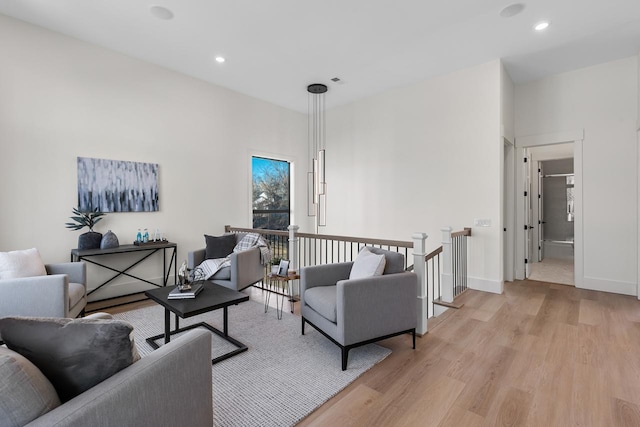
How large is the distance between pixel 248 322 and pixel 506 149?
462 centimetres

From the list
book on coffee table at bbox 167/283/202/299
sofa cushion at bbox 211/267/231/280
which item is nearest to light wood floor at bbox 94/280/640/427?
book on coffee table at bbox 167/283/202/299

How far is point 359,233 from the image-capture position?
19.5 ft

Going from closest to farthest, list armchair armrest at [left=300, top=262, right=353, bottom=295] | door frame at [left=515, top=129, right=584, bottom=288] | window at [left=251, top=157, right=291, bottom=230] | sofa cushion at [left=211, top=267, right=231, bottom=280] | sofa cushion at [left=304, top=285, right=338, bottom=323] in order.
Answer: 1. sofa cushion at [left=304, top=285, right=338, bottom=323]
2. armchair armrest at [left=300, top=262, right=353, bottom=295]
3. sofa cushion at [left=211, top=267, right=231, bottom=280]
4. door frame at [left=515, top=129, right=584, bottom=288]
5. window at [left=251, top=157, right=291, bottom=230]

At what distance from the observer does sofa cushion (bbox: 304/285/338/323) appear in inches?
96.2

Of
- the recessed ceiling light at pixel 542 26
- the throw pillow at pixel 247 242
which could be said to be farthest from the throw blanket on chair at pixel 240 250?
the recessed ceiling light at pixel 542 26

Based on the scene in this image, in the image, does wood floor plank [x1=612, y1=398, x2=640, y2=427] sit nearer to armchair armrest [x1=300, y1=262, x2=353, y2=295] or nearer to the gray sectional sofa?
armchair armrest [x1=300, y1=262, x2=353, y2=295]

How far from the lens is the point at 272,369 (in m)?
2.35

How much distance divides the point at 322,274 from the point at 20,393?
2.24m

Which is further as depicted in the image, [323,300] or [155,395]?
[323,300]

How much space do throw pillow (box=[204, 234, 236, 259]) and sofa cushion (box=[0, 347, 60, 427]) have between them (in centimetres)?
334

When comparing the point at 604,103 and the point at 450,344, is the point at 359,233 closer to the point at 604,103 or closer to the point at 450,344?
the point at 450,344

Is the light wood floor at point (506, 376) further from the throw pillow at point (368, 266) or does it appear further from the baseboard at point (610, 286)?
the baseboard at point (610, 286)

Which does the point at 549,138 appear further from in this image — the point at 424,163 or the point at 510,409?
the point at 510,409

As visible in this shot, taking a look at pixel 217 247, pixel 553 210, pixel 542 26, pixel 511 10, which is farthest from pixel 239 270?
pixel 553 210
